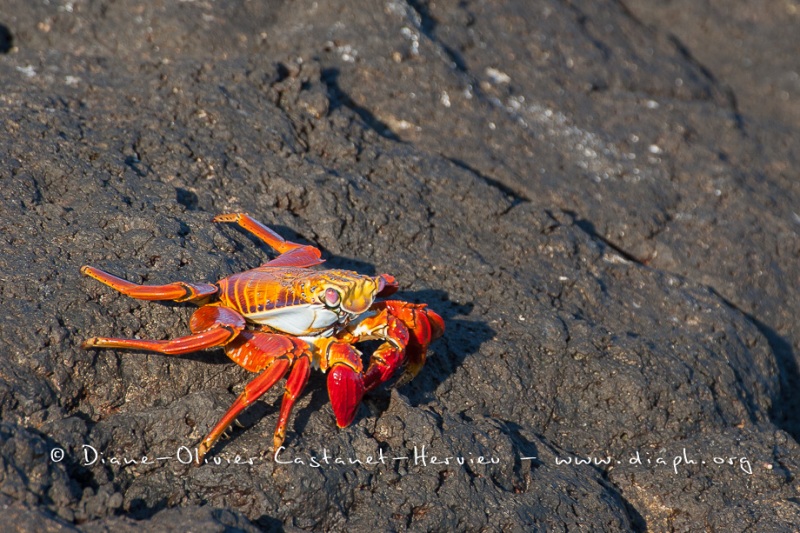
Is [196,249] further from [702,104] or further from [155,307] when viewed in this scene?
[702,104]

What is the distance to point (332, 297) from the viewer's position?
4.16m

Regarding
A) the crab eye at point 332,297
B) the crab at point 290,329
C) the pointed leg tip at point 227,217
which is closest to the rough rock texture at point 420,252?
the pointed leg tip at point 227,217

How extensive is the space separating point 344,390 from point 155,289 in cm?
103

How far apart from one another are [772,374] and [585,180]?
2.09 meters

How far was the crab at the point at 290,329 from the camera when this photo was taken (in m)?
3.99

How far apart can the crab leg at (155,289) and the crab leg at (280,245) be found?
24.7 inches

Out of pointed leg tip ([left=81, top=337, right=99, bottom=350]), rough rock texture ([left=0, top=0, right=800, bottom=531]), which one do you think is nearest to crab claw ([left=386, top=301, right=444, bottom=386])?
rough rock texture ([left=0, top=0, right=800, bottom=531])

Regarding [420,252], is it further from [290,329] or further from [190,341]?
[190,341]

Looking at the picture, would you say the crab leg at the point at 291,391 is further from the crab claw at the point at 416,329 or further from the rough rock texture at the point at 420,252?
the crab claw at the point at 416,329

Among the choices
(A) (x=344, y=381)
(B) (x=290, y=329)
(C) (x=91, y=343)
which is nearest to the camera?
(C) (x=91, y=343)

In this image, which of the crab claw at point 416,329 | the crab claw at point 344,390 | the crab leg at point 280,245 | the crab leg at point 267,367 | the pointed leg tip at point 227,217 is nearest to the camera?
the crab leg at point 267,367

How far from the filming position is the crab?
3994 millimetres

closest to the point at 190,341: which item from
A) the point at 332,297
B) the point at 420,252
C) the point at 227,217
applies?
the point at 332,297

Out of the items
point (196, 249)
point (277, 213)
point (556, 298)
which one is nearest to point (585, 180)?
point (556, 298)
